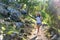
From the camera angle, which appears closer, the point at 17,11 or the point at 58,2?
the point at 58,2

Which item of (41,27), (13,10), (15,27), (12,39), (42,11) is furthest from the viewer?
(42,11)

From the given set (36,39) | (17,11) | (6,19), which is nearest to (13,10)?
(17,11)

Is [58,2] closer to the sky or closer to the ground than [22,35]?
closer to the sky

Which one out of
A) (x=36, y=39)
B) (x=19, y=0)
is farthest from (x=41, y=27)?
(x=19, y=0)

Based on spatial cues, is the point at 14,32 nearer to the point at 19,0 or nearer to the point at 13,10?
the point at 13,10

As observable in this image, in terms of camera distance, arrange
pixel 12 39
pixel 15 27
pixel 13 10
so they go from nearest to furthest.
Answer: pixel 12 39, pixel 15 27, pixel 13 10

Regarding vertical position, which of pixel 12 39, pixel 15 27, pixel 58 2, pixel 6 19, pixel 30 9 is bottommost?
pixel 12 39

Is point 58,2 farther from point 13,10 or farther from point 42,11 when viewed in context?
point 13,10

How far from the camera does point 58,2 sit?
664cm

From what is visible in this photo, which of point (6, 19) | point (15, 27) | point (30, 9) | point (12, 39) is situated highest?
point (30, 9)

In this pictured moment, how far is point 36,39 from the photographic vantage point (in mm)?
5703

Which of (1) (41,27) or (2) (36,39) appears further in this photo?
(1) (41,27)

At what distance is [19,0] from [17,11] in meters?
0.94

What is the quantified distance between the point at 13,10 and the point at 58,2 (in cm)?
168
